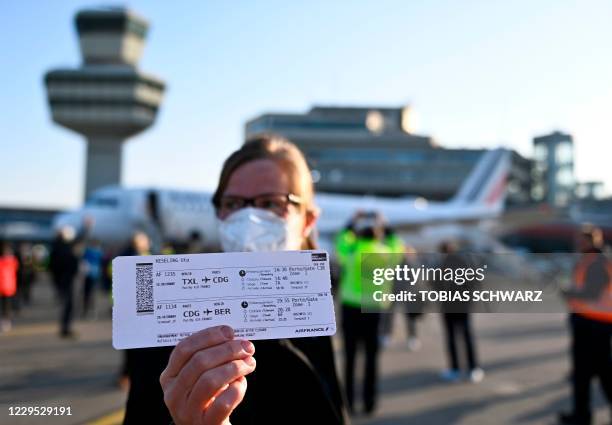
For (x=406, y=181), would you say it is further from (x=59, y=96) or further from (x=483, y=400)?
(x=483, y=400)

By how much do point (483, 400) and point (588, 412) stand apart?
38.6 inches

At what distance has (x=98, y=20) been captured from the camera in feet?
194

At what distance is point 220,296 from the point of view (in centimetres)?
93

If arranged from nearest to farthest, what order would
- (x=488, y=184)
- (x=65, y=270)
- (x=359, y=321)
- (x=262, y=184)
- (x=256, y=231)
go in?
(x=256, y=231) < (x=262, y=184) < (x=359, y=321) < (x=65, y=270) < (x=488, y=184)

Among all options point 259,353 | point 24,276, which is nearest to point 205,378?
point 259,353

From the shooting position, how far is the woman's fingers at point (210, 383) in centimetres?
81

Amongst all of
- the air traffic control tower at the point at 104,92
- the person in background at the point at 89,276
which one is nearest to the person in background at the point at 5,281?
the person in background at the point at 89,276

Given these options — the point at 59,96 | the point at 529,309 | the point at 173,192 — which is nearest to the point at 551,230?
the point at 173,192

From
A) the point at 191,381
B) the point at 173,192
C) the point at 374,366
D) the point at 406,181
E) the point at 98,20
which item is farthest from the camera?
the point at 98,20

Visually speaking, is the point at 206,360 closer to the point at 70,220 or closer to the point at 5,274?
the point at 5,274

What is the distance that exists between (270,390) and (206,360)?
0.39m

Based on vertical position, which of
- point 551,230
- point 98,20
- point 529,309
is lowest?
point 551,230

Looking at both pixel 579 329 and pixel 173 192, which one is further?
pixel 173 192

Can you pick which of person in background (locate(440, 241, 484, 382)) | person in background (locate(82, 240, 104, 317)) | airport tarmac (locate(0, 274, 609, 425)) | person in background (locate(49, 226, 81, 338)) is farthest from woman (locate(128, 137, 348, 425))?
person in background (locate(82, 240, 104, 317))
